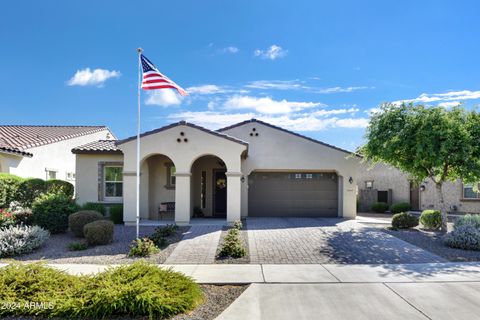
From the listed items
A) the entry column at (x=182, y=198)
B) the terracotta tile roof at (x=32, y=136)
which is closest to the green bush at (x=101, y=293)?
the entry column at (x=182, y=198)

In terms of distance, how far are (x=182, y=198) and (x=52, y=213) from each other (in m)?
4.66

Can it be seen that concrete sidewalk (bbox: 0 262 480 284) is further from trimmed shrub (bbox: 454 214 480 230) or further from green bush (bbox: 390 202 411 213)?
green bush (bbox: 390 202 411 213)

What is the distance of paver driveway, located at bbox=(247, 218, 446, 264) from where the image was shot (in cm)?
908

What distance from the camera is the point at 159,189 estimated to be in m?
16.5

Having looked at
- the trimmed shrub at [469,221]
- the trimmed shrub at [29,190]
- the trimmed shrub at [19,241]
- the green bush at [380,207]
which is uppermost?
the trimmed shrub at [29,190]

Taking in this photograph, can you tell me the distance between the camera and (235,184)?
13.9 m

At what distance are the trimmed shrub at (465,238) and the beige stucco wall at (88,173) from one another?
44.9ft

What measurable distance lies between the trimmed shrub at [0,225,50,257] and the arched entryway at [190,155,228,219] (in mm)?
8071

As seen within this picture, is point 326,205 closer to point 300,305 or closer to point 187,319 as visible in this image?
point 300,305

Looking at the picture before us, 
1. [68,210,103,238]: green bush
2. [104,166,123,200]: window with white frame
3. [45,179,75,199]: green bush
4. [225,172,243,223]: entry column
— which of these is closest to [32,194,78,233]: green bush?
[68,210,103,238]: green bush

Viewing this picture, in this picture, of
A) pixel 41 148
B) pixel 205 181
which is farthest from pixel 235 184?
pixel 41 148

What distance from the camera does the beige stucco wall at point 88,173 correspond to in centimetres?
1641

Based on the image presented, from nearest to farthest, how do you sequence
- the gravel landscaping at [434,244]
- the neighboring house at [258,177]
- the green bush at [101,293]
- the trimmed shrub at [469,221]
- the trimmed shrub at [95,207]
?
the green bush at [101,293] → the gravel landscaping at [434,244] → the trimmed shrub at [469,221] → the trimmed shrub at [95,207] → the neighboring house at [258,177]

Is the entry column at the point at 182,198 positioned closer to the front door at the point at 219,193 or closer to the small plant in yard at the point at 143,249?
the front door at the point at 219,193
